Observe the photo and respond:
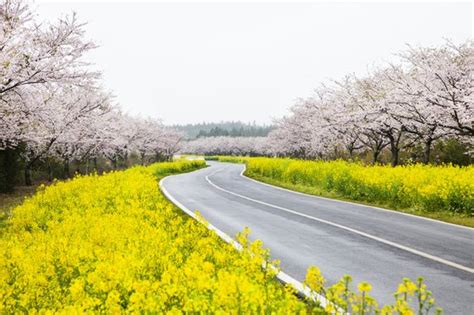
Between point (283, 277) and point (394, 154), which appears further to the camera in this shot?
point (394, 154)

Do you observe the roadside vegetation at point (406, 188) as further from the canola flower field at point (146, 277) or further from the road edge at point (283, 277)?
the canola flower field at point (146, 277)

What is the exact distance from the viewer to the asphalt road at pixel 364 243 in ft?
20.4

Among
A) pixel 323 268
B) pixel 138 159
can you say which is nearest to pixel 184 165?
pixel 138 159

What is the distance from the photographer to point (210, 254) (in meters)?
6.48

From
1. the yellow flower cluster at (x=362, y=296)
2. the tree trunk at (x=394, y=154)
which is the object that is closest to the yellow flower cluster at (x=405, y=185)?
the tree trunk at (x=394, y=154)

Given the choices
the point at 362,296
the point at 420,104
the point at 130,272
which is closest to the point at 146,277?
the point at 130,272

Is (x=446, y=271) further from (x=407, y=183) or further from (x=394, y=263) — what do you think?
(x=407, y=183)

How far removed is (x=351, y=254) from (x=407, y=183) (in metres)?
7.40

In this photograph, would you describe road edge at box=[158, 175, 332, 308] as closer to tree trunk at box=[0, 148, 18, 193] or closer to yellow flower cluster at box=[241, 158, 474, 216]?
yellow flower cluster at box=[241, 158, 474, 216]

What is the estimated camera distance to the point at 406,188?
14141 mm

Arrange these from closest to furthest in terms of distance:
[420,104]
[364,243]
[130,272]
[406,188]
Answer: [130,272], [364,243], [406,188], [420,104]

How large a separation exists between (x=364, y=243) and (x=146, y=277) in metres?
4.77

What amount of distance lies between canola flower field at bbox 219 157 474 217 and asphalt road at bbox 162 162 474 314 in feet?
4.42

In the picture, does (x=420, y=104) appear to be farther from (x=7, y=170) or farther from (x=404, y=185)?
(x=7, y=170)
